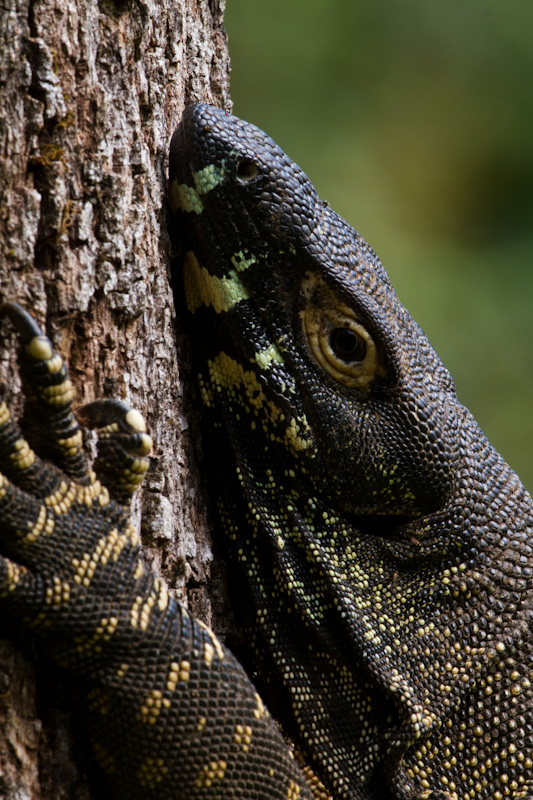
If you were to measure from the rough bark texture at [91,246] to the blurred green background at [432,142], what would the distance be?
7656 mm

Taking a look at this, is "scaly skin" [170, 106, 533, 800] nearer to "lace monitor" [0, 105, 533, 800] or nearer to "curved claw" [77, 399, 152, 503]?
"lace monitor" [0, 105, 533, 800]

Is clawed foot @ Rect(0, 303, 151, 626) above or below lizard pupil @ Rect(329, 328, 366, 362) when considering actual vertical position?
below

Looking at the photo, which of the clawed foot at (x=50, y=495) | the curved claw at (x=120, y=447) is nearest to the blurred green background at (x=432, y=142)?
the curved claw at (x=120, y=447)

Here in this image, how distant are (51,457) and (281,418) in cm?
118

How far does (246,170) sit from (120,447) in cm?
140

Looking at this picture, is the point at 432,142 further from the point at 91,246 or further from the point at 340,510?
the point at 91,246

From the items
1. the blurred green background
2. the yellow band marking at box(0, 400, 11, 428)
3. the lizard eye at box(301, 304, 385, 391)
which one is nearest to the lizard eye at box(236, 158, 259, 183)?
the lizard eye at box(301, 304, 385, 391)

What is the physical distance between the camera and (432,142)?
39.9 feet

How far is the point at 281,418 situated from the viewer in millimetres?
3502

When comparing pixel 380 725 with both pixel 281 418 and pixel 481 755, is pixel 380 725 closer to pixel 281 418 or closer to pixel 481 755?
pixel 481 755

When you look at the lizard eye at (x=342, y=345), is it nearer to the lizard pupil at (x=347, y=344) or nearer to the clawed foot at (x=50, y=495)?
the lizard pupil at (x=347, y=344)

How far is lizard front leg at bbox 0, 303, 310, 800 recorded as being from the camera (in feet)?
8.22

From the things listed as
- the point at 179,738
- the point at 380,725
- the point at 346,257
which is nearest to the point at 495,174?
the point at 346,257

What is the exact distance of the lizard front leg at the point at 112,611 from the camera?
8.22 feet
